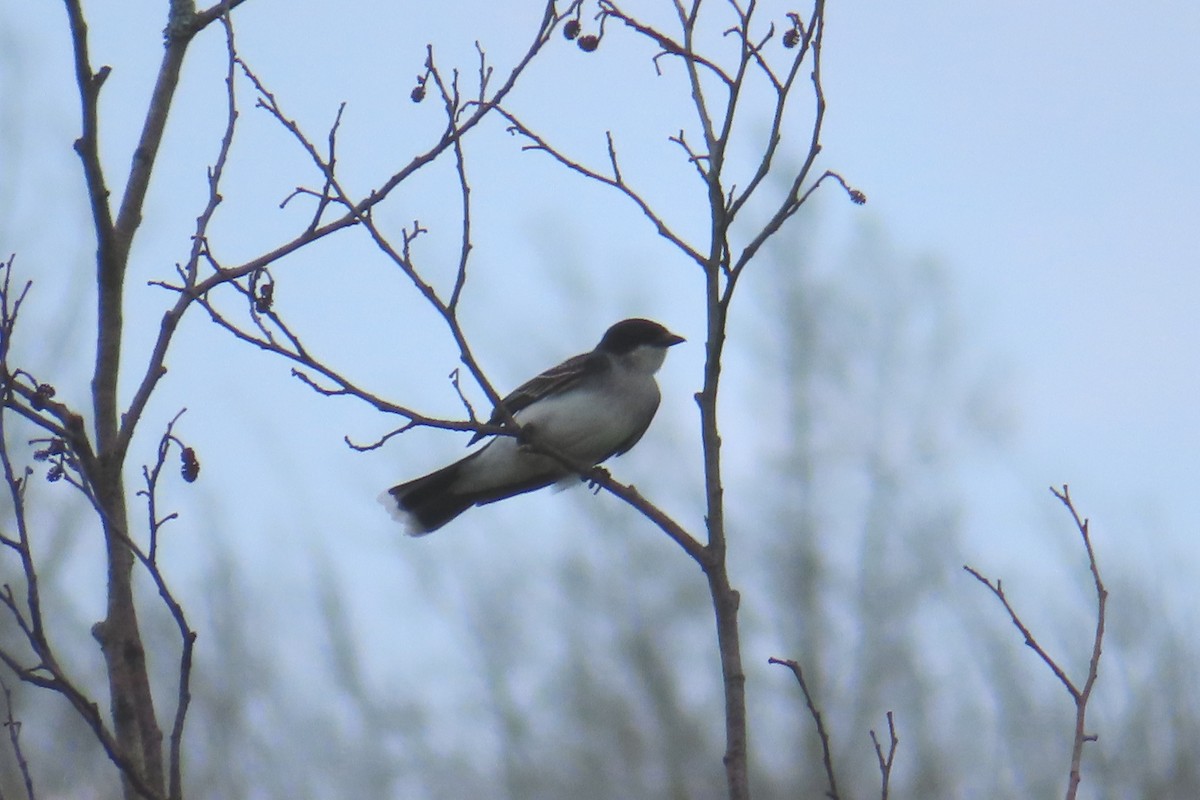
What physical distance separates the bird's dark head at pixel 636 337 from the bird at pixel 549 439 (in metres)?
0.23

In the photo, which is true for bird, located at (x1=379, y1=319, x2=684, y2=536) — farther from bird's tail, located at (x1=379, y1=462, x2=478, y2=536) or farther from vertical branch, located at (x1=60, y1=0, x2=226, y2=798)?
vertical branch, located at (x1=60, y1=0, x2=226, y2=798)

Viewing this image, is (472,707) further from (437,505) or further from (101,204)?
(101,204)

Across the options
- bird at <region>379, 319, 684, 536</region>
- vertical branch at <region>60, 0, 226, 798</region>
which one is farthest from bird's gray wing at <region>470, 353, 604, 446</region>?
vertical branch at <region>60, 0, 226, 798</region>

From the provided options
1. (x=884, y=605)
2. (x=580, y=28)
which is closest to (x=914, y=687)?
A: (x=884, y=605)

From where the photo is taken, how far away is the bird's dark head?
7203 mm

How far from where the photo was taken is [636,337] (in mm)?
7246

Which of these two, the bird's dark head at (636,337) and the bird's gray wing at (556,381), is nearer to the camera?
the bird's gray wing at (556,381)

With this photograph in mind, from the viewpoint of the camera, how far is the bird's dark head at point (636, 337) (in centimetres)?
720

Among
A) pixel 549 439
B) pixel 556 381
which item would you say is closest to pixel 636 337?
pixel 556 381

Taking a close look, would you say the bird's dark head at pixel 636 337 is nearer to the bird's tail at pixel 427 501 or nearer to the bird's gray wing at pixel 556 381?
the bird's gray wing at pixel 556 381

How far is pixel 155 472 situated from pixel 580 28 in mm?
2140

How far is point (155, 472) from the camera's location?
9.05 ft

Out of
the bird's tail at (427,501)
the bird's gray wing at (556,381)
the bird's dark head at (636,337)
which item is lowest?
the bird's tail at (427,501)

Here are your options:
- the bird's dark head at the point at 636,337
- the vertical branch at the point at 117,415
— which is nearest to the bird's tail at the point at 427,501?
the bird's dark head at the point at 636,337
